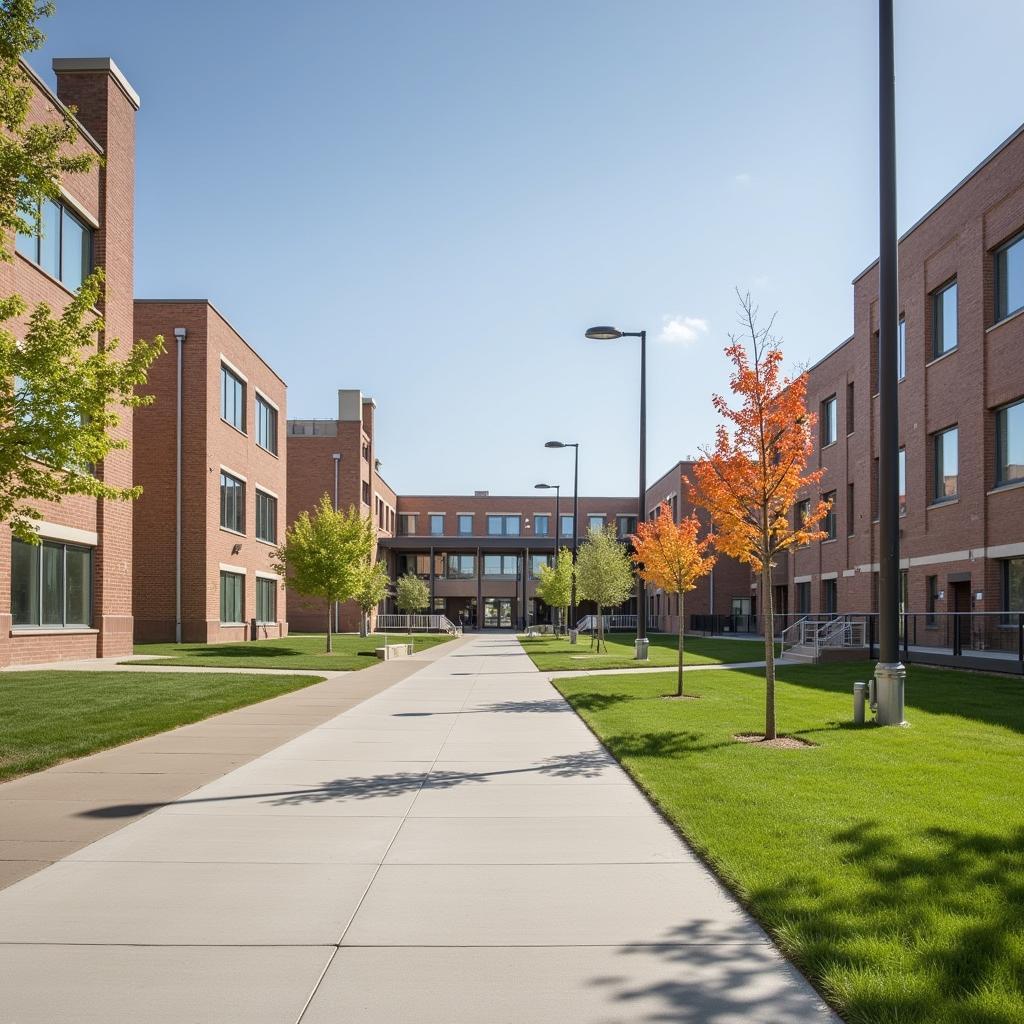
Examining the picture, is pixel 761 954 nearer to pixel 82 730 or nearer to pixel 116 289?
pixel 82 730

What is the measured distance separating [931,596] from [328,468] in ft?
124

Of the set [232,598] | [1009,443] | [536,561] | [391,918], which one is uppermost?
[1009,443]

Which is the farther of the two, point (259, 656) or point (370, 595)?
point (370, 595)

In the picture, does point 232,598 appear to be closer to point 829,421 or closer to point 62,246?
point 62,246

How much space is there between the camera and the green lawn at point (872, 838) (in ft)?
13.6

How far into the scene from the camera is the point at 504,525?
83.2 meters

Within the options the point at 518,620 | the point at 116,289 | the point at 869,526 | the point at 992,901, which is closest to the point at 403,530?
the point at 518,620

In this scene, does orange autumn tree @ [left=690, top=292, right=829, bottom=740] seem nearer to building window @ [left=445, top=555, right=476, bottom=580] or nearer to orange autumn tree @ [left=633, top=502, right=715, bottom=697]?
orange autumn tree @ [left=633, top=502, right=715, bottom=697]

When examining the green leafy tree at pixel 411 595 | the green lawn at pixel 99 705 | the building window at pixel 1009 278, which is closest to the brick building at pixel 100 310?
the green lawn at pixel 99 705

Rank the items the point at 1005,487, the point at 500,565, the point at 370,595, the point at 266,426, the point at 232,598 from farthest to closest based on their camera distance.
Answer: the point at 500,565 < the point at 370,595 < the point at 266,426 < the point at 232,598 < the point at 1005,487

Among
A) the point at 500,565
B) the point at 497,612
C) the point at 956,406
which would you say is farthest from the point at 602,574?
the point at 497,612

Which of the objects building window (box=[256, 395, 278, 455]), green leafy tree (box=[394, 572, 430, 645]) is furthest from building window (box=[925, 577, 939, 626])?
green leafy tree (box=[394, 572, 430, 645])

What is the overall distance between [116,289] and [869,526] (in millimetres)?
26469

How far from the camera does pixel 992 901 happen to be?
5.11 meters
